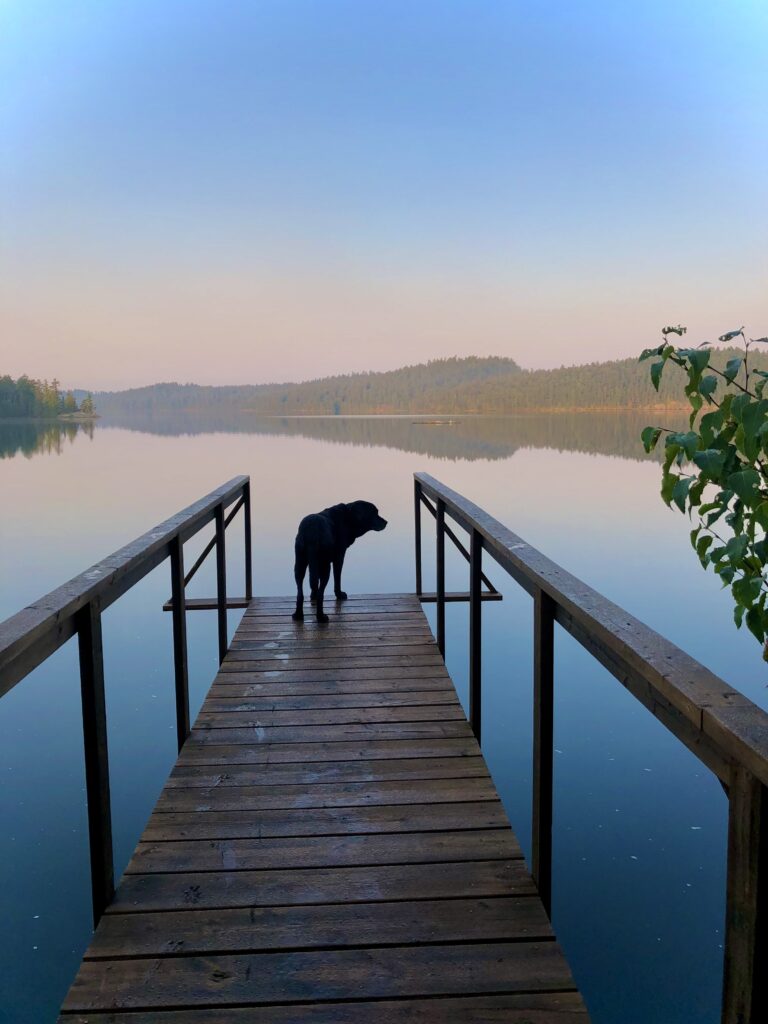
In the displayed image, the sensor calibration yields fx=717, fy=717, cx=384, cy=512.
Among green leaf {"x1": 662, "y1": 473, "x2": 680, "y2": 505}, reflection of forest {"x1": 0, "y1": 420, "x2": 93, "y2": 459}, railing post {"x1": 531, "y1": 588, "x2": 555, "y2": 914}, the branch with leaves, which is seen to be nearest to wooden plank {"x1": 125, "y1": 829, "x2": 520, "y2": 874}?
railing post {"x1": 531, "y1": 588, "x2": 555, "y2": 914}

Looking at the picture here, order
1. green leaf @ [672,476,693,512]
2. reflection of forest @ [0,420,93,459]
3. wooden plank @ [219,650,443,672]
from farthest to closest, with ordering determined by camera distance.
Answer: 1. reflection of forest @ [0,420,93,459]
2. wooden plank @ [219,650,443,672]
3. green leaf @ [672,476,693,512]

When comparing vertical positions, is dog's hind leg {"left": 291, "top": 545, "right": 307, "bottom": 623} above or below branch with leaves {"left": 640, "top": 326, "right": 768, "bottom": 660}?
below

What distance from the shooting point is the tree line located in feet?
237

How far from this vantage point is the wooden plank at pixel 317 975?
1458 millimetres

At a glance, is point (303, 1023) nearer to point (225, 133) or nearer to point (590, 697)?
point (590, 697)

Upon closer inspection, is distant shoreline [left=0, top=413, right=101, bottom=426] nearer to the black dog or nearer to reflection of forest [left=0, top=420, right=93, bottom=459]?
reflection of forest [left=0, top=420, right=93, bottom=459]

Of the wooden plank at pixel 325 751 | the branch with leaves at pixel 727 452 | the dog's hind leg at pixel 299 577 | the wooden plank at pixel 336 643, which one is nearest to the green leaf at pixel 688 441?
the branch with leaves at pixel 727 452

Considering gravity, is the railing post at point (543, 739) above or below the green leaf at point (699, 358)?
below

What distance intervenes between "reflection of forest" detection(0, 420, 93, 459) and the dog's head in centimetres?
3570

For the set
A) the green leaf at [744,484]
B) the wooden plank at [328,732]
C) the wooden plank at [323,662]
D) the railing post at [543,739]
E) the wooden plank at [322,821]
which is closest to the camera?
the green leaf at [744,484]

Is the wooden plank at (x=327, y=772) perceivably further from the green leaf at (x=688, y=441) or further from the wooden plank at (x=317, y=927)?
the green leaf at (x=688, y=441)

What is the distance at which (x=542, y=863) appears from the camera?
1.86m

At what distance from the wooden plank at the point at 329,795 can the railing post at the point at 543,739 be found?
41 cm

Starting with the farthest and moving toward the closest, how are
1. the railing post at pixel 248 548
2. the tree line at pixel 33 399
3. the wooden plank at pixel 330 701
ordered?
the tree line at pixel 33 399, the railing post at pixel 248 548, the wooden plank at pixel 330 701
